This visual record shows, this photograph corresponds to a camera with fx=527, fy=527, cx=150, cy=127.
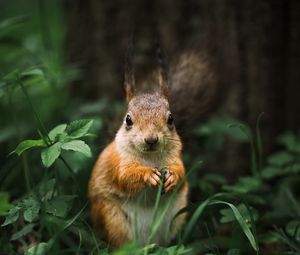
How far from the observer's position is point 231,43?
341 centimetres

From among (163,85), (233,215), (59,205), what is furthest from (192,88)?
(59,205)

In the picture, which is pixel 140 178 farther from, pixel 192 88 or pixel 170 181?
pixel 192 88

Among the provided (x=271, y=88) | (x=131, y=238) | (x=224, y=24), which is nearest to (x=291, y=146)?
(x=271, y=88)

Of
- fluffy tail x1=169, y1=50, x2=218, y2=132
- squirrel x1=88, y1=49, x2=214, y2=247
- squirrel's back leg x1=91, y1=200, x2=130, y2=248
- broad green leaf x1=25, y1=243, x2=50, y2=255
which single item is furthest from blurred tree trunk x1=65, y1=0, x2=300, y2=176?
broad green leaf x1=25, y1=243, x2=50, y2=255

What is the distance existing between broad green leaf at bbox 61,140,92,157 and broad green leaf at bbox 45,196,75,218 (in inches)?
10.4

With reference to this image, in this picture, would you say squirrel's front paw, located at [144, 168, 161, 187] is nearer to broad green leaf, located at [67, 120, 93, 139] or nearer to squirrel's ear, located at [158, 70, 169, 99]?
broad green leaf, located at [67, 120, 93, 139]

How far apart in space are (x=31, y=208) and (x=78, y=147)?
1.06 feet

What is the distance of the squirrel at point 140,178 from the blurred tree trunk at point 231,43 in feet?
2.39

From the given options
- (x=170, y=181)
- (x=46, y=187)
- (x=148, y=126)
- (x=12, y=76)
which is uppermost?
(x=12, y=76)

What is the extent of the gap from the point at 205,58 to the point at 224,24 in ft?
1.59

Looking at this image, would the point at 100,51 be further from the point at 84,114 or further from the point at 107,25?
the point at 84,114

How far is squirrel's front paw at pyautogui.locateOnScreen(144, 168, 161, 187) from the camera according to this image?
231 centimetres

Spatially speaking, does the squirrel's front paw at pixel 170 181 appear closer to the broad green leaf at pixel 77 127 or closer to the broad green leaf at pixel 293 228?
the broad green leaf at pixel 77 127

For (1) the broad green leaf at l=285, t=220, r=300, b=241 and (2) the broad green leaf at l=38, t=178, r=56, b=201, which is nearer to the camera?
(2) the broad green leaf at l=38, t=178, r=56, b=201
